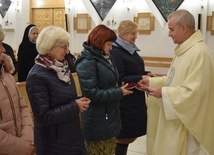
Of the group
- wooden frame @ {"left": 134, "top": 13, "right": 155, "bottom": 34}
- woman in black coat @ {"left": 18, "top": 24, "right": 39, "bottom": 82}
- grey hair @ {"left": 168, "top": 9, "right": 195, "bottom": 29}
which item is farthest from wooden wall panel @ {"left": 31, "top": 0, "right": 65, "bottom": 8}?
grey hair @ {"left": 168, "top": 9, "right": 195, "bottom": 29}

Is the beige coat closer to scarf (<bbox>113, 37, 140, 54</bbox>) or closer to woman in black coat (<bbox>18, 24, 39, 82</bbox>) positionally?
scarf (<bbox>113, 37, 140, 54</bbox>)

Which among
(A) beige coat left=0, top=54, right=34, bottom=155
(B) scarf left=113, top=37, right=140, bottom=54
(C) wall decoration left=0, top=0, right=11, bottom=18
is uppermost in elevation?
(C) wall decoration left=0, top=0, right=11, bottom=18

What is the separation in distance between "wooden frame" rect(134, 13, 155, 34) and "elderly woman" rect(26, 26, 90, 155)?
568 cm

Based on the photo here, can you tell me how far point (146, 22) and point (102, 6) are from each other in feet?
4.93

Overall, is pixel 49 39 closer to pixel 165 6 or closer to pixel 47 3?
pixel 165 6

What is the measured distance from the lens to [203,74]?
86.0 inches

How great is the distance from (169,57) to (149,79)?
14.7 feet

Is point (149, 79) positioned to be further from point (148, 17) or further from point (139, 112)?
point (148, 17)

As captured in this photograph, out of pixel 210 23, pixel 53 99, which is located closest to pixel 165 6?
pixel 210 23

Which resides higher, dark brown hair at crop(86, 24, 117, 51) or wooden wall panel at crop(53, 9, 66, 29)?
wooden wall panel at crop(53, 9, 66, 29)

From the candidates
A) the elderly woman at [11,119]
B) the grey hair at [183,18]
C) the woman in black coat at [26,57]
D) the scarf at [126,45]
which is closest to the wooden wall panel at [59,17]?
the woman in black coat at [26,57]

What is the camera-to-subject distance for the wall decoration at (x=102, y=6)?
320 inches

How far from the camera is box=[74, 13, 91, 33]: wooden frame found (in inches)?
340

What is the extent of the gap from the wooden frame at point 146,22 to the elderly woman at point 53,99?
568 cm
